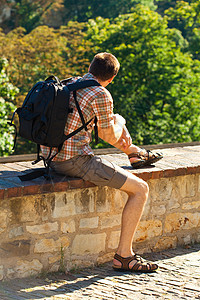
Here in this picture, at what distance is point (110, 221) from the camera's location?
3.93 metres

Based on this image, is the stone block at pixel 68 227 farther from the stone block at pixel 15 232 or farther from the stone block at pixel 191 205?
the stone block at pixel 191 205

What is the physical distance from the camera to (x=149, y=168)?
417cm

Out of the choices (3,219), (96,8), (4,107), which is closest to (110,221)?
(3,219)

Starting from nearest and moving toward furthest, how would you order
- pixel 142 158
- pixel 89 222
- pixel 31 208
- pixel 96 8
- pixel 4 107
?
pixel 31 208, pixel 89 222, pixel 142 158, pixel 4 107, pixel 96 8

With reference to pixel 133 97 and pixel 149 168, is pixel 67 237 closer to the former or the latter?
pixel 149 168

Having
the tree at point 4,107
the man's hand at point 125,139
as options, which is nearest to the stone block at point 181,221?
the man's hand at point 125,139

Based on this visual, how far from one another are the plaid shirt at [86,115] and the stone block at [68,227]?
19.8 inches

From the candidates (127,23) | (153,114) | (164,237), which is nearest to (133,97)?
(153,114)

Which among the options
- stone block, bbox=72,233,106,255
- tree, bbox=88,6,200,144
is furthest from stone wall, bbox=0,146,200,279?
tree, bbox=88,6,200,144

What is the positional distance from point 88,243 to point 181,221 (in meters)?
1.10

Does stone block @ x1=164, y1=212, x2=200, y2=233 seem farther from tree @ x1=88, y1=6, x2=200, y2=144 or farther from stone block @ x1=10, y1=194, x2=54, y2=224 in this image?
tree @ x1=88, y1=6, x2=200, y2=144

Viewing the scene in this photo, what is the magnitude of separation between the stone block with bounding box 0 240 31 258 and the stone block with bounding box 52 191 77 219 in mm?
299

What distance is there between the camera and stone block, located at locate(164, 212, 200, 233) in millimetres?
4383

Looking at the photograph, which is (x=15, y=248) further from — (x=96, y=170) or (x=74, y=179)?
(x=96, y=170)
